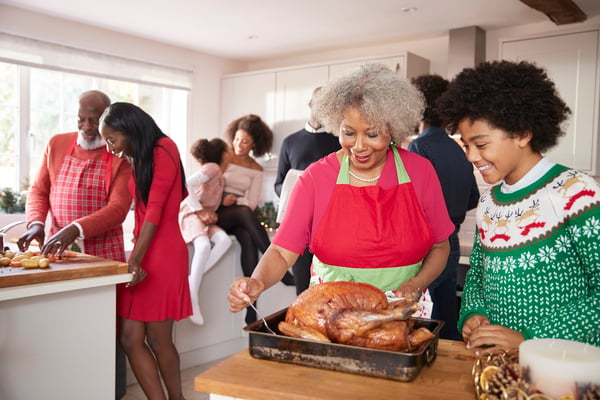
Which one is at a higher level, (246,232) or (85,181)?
(85,181)

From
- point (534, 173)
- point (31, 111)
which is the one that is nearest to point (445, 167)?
point (534, 173)

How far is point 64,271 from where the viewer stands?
176 centimetres

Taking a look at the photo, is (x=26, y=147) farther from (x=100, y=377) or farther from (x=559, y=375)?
(x=559, y=375)

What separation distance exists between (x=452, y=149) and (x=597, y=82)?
61.8 inches

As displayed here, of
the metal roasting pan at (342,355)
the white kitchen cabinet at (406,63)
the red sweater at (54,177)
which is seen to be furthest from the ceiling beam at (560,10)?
the metal roasting pan at (342,355)

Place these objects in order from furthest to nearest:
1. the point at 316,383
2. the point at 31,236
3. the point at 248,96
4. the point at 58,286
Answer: the point at 248,96
the point at 31,236
the point at 58,286
the point at 316,383

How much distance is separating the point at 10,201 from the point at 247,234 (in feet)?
5.22

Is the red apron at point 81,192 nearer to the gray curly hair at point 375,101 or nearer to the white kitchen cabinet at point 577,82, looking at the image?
the gray curly hair at point 375,101

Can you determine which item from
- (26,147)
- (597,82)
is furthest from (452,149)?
(26,147)

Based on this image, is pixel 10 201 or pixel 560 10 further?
pixel 10 201

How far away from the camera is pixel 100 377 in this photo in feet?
6.33

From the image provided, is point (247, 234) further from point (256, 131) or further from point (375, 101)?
point (375, 101)

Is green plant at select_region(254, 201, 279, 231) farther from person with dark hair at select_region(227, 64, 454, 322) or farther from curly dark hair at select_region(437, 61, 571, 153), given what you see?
curly dark hair at select_region(437, 61, 571, 153)

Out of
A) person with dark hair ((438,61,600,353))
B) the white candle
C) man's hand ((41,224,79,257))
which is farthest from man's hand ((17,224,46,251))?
the white candle
